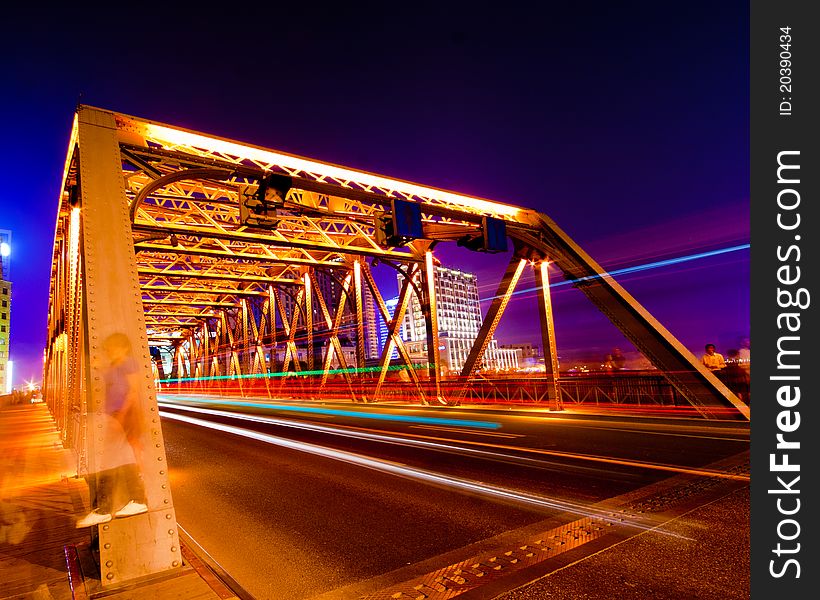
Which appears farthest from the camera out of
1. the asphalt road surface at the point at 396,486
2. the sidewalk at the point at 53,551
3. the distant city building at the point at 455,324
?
the distant city building at the point at 455,324

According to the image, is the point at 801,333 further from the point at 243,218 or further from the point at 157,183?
the point at 243,218

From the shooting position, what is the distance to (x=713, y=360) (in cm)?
1257

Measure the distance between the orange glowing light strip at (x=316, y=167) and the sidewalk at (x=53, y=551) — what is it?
293 inches

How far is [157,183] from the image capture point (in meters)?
7.50

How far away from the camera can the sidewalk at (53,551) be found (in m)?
3.51

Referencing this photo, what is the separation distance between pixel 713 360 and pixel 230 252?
18.4 meters

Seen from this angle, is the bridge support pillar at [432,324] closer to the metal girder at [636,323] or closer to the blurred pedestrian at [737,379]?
the metal girder at [636,323]

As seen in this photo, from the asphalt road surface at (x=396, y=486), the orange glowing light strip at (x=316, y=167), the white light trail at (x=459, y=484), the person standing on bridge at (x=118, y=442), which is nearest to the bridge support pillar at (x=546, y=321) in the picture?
the orange glowing light strip at (x=316, y=167)

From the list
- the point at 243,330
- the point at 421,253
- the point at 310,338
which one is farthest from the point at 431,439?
the point at 243,330

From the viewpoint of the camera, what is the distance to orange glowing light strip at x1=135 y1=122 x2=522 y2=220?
10.4 meters

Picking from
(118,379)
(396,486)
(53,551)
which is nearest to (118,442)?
(118,379)

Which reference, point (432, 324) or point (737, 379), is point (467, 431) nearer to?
point (737, 379)

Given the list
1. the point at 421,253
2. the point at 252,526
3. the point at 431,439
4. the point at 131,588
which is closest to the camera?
the point at 131,588

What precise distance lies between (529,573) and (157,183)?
786 centimetres
